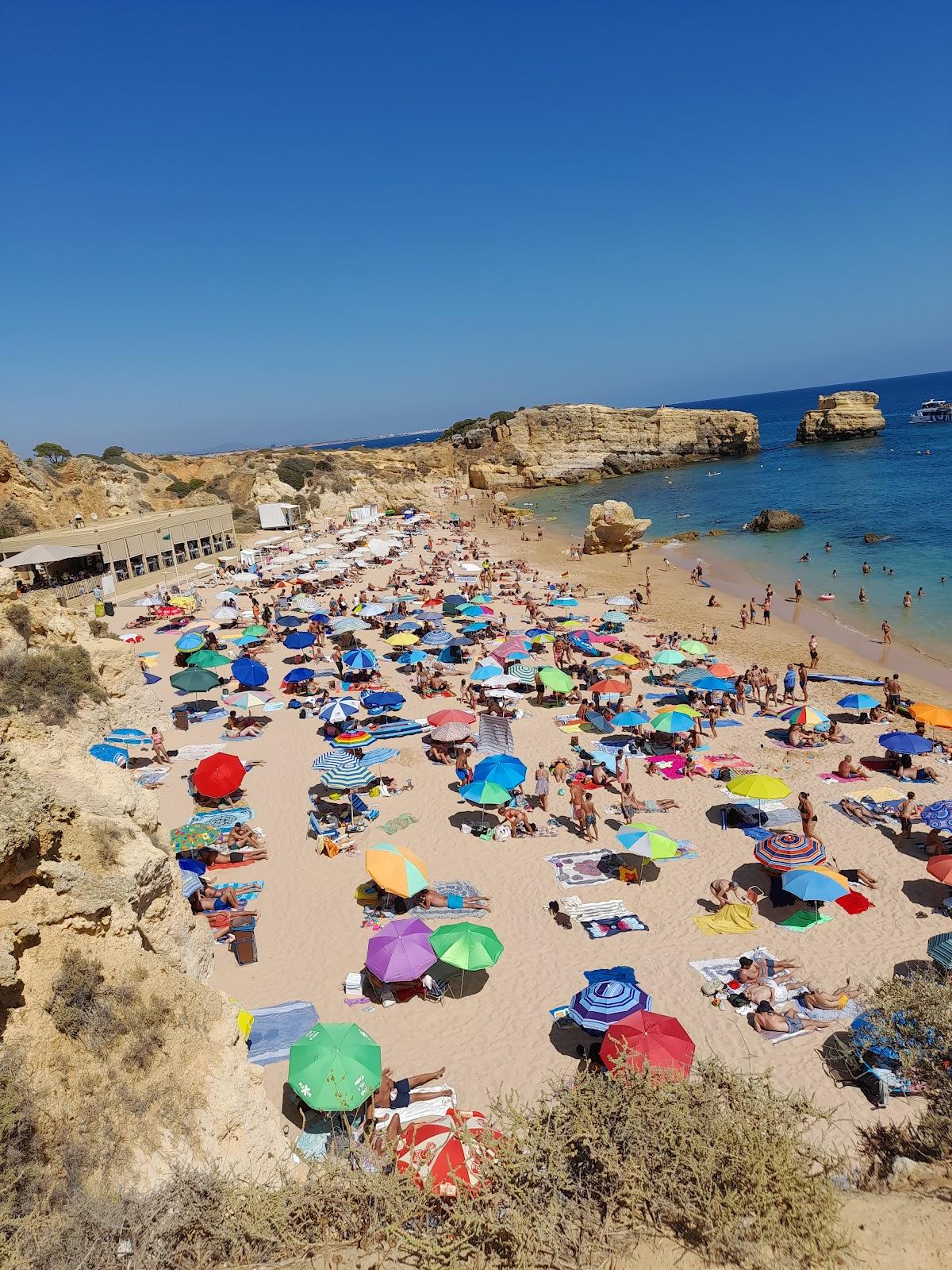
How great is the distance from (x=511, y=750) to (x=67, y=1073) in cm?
963

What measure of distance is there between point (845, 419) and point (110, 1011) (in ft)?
310

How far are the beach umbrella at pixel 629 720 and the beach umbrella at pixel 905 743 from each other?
4.35 meters

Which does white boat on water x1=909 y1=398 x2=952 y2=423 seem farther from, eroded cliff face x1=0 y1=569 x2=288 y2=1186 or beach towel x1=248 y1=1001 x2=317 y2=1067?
eroded cliff face x1=0 y1=569 x2=288 y2=1186

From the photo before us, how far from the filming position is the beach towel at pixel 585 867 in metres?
9.72

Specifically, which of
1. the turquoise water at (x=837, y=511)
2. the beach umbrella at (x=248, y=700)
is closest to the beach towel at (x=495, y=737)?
the beach umbrella at (x=248, y=700)

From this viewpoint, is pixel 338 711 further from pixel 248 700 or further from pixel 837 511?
pixel 837 511

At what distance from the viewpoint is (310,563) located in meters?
31.8

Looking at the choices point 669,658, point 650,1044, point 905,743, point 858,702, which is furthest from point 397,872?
point 858,702

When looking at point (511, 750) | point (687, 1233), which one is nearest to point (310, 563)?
point (511, 750)

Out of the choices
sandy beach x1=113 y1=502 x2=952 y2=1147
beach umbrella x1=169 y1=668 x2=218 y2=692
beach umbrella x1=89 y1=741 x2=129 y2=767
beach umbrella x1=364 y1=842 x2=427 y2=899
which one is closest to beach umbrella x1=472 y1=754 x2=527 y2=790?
sandy beach x1=113 y1=502 x2=952 y2=1147

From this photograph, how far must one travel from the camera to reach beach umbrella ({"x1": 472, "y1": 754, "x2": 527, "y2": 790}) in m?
11.0

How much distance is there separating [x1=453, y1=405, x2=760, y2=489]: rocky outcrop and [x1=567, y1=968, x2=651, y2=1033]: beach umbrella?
221ft

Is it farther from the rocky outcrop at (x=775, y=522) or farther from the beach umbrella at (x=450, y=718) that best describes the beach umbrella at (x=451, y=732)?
the rocky outcrop at (x=775, y=522)

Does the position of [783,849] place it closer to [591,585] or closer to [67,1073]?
[67,1073]
